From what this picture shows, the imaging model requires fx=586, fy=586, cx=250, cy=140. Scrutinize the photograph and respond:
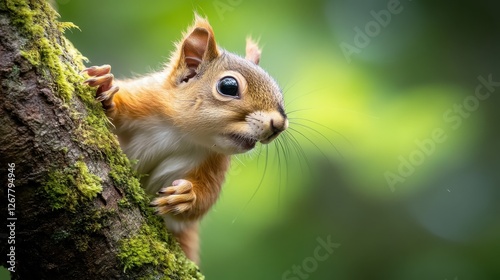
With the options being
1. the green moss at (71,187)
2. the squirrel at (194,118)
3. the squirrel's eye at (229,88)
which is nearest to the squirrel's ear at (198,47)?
the squirrel at (194,118)

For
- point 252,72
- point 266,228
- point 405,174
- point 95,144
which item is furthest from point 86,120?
point 405,174

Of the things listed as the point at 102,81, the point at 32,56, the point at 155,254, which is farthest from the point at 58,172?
the point at 102,81

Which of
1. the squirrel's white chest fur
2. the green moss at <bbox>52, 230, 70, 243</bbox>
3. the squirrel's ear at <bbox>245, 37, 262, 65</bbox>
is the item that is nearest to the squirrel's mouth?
the squirrel's white chest fur

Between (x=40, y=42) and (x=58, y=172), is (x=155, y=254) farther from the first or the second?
(x=40, y=42)

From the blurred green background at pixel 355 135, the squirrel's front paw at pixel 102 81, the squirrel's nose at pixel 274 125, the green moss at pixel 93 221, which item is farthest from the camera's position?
the blurred green background at pixel 355 135

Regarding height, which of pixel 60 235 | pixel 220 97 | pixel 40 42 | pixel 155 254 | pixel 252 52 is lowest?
pixel 155 254

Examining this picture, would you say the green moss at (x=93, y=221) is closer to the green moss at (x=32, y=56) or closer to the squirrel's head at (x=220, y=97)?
the green moss at (x=32, y=56)

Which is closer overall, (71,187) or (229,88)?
(71,187)
